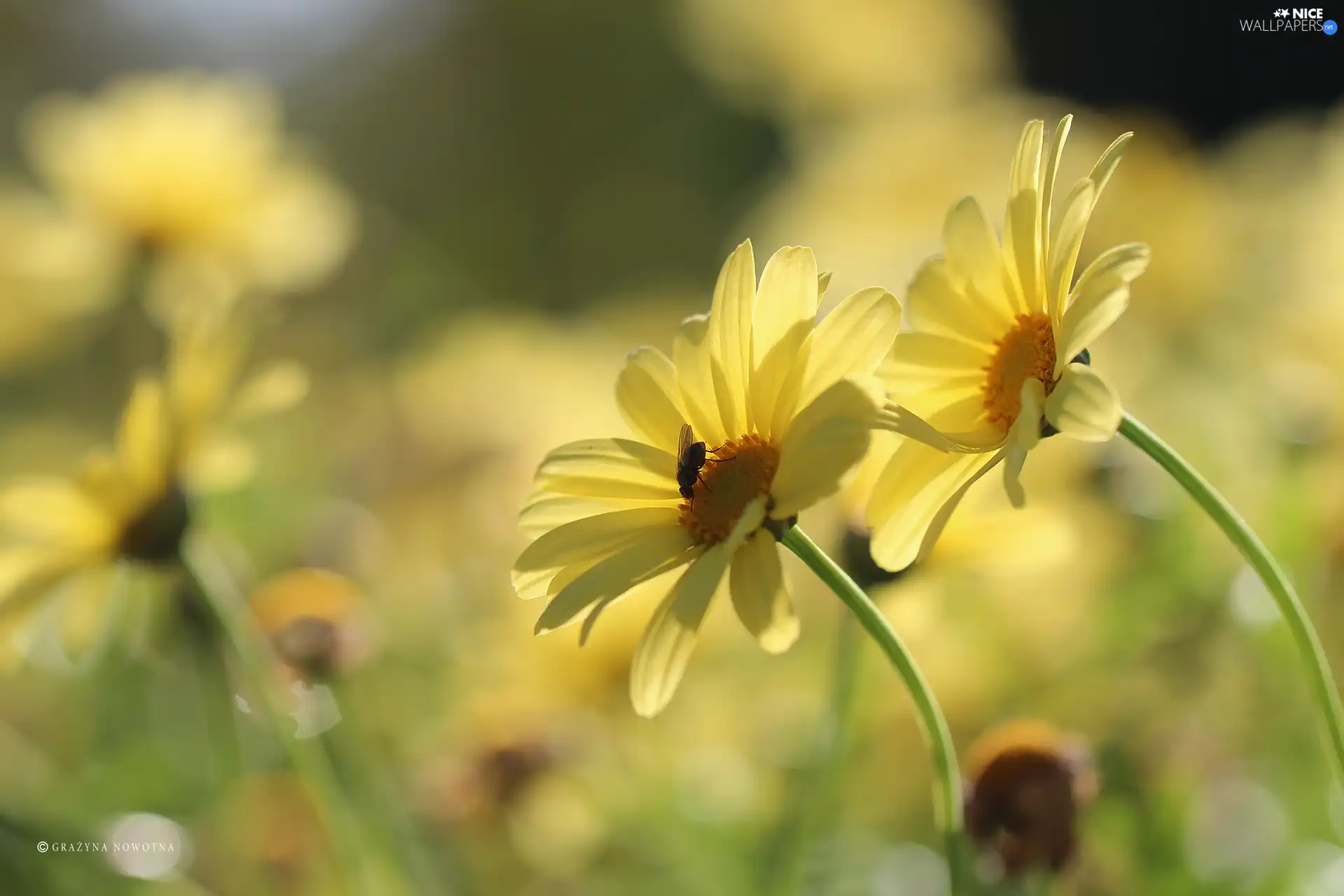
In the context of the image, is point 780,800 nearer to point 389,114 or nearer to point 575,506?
point 575,506

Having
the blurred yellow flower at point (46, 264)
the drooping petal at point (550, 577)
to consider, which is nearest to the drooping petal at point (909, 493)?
the drooping petal at point (550, 577)

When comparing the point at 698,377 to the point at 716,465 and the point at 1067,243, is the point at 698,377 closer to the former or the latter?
the point at 716,465

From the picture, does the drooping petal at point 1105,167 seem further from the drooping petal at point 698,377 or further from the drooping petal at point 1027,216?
the drooping petal at point 698,377

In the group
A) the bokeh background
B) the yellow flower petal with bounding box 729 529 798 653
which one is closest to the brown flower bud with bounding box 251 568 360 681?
the bokeh background

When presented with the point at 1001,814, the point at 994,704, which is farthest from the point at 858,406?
the point at 994,704

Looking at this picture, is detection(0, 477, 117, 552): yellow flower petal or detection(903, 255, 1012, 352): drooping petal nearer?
detection(903, 255, 1012, 352): drooping petal

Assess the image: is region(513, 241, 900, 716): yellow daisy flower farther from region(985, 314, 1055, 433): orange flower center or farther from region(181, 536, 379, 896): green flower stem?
region(181, 536, 379, 896): green flower stem

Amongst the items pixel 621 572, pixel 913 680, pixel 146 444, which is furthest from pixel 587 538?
pixel 146 444
